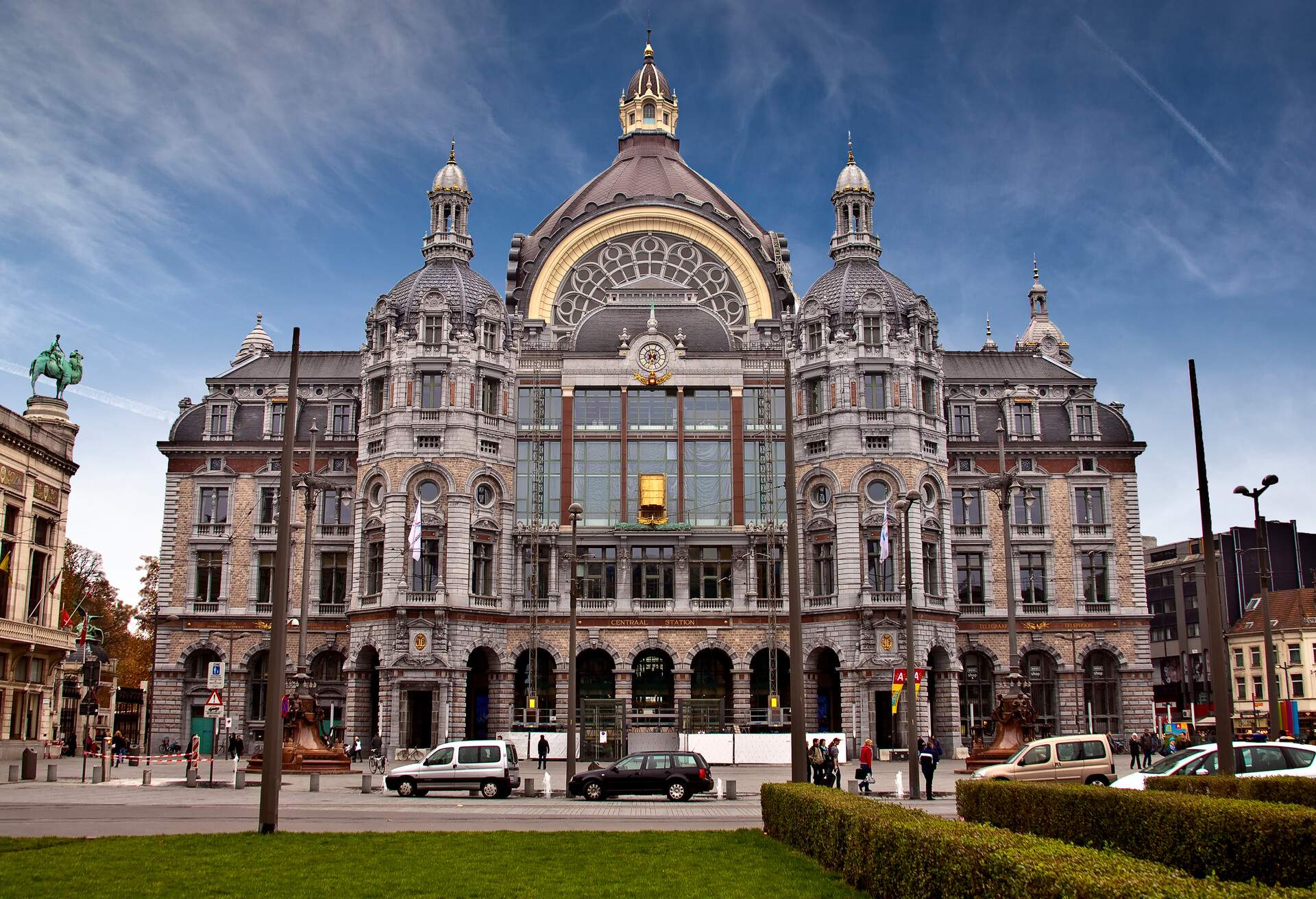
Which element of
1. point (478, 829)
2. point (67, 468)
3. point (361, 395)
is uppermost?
point (361, 395)

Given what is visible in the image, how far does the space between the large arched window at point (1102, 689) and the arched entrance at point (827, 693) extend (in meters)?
15.3

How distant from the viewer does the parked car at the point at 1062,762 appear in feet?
126

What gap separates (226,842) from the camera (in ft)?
75.0

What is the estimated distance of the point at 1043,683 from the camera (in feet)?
245

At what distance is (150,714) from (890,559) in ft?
140

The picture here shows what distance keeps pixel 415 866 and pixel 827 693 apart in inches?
2045

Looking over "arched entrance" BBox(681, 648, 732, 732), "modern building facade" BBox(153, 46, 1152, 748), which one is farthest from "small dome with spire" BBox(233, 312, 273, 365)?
"arched entrance" BBox(681, 648, 732, 732)

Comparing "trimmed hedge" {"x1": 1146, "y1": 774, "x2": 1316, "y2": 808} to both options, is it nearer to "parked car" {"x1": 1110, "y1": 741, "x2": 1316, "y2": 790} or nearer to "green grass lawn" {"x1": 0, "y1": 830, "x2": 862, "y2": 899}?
"parked car" {"x1": 1110, "y1": 741, "x2": 1316, "y2": 790}

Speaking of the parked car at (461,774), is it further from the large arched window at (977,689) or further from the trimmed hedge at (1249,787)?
the large arched window at (977,689)

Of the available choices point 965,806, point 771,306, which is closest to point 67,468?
point 771,306

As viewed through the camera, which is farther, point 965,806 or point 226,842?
point 965,806

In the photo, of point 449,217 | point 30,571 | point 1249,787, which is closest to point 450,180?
point 449,217

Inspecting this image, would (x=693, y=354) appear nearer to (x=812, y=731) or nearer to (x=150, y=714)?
(x=812, y=731)

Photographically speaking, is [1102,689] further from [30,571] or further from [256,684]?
[30,571]
